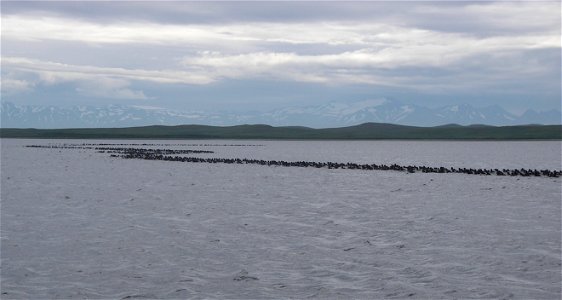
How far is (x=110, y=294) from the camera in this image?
1347 centimetres

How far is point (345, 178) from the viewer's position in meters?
46.4

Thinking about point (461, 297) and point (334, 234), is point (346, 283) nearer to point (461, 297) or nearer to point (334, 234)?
point (461, 297)

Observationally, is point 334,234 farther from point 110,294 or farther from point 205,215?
point 110,294

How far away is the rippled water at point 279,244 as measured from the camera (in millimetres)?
14148

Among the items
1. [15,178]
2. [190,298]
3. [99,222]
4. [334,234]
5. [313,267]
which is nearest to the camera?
[190,298]

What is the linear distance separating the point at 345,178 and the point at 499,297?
1301 inches

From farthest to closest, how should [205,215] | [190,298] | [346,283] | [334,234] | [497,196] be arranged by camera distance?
[497,196]
[205,215]
[334,234]
[346,283]
[190,298]

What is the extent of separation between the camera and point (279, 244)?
1864cm

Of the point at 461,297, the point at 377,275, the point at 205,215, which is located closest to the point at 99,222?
the point at 205,215

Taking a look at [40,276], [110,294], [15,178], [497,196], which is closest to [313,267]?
[110,294]

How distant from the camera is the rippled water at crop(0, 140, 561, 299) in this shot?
14.1 meters

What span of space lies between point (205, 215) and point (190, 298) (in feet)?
38.7

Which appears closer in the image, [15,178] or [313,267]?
[313,267]

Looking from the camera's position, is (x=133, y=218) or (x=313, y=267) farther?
(x=133, y=218)
